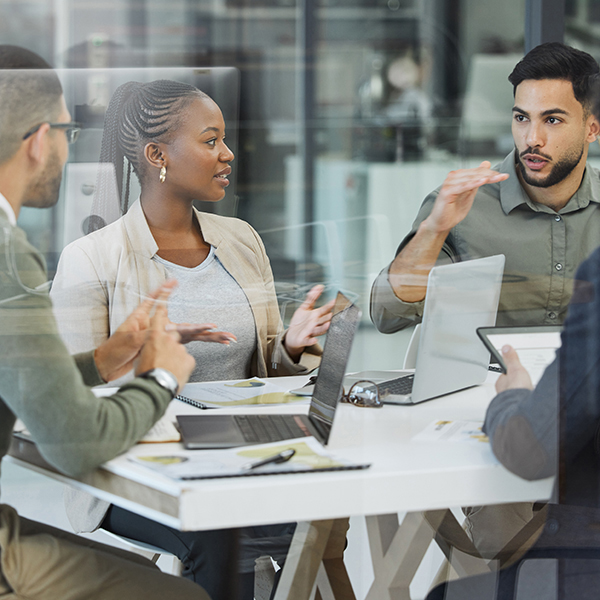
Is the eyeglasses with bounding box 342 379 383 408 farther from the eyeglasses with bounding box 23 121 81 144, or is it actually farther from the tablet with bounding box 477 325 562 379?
the eyeglasses with bounding box 23 121 81 144

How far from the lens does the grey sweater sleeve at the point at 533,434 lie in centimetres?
110

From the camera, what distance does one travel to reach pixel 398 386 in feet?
5.03

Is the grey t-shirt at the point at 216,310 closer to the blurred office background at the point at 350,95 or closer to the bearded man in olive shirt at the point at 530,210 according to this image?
the bearded man in olive shirt at the point at 530,210

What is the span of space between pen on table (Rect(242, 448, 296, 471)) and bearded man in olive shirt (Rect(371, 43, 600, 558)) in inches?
30.8

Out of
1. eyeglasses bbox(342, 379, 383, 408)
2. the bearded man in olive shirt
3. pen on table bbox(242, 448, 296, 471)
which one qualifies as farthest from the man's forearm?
pen on table bbox(242, 448, 296, 471)

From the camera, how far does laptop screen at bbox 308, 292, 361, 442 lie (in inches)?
50.3

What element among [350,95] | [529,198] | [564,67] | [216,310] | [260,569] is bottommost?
[260,569]

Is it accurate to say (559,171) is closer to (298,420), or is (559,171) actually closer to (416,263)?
(416,263)

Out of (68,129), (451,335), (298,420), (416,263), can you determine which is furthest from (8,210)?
(416,263)

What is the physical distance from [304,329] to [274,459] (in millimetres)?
767

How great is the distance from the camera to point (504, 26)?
3984 mm

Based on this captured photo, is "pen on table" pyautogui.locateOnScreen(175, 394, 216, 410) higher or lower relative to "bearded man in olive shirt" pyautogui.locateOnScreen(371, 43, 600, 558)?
lower

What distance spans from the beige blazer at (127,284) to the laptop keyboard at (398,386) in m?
0.24

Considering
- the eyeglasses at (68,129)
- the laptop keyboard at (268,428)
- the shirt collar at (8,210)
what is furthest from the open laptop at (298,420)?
the eyeglasses at (68,129)
